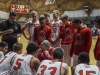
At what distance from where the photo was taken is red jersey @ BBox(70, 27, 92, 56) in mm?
6242

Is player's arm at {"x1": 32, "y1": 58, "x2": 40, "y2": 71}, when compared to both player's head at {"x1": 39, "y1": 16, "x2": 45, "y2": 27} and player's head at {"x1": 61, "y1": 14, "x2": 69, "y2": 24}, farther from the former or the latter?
player's head at {"x1": 61, "y1": 14, "x2": 69, "y2": 24}

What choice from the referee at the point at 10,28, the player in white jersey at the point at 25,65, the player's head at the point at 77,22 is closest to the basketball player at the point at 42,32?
the referee at the point at 10,28

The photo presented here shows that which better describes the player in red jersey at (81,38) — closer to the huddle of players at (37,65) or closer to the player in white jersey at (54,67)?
the huddle of players at (37,65)

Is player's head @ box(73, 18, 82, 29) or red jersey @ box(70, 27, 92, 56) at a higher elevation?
player's head @ box(73, 18, 82, 29)

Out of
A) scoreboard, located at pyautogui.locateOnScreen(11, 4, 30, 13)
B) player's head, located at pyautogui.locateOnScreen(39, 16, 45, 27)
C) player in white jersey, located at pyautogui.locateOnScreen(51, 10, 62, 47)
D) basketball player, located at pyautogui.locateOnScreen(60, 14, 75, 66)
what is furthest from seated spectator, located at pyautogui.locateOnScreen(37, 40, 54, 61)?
scoreboard, located at pyautogui.locateOnScreen(11, 4, 30, 13)

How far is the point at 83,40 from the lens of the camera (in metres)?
6.34

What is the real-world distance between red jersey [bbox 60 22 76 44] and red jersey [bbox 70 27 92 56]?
834 mm

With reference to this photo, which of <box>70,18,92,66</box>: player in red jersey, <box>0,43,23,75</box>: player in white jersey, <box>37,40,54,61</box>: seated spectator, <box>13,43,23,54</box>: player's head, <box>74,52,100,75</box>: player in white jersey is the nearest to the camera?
<box>74,52,100,75</box>: player in white jersey

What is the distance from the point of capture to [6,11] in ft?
75.2

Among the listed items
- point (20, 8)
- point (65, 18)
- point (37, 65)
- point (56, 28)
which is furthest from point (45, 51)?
point (20, 8)

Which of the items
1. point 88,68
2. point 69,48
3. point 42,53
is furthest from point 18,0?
point 88,68

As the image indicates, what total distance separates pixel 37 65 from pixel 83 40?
6.93 ft

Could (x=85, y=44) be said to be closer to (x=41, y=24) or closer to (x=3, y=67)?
(x=41, y=24)

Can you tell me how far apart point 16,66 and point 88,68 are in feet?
4.37
